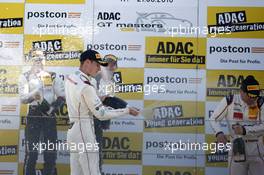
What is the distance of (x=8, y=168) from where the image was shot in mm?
4570

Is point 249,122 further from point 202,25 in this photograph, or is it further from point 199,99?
point 202,25

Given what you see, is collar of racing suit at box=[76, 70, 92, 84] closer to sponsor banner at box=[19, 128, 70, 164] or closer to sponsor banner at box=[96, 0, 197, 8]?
sponsor banner at box=[19, 128, 70, 164]

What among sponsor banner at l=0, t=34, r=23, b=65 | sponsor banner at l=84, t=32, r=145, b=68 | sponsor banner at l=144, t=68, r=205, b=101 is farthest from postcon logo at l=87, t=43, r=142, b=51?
sponsor banner at l=0, t=34, r=23, b=65

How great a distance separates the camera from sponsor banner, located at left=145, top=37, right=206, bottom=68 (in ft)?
14.8

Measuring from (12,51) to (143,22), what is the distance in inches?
46.2

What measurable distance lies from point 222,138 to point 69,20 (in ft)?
5.51

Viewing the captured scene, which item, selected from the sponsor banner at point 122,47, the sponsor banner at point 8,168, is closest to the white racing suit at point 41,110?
the sponsor banner at point 8,168

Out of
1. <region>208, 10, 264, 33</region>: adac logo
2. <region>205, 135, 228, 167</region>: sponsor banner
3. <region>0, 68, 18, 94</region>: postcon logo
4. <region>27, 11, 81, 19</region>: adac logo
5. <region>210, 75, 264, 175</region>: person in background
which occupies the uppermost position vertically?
<region>27, 11, 81, 19</region>: adac logo

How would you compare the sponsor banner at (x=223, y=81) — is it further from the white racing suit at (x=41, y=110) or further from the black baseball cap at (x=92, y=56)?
the white racing suit at (x=41, y=110)

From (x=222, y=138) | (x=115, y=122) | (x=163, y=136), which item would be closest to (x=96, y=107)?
(x=115, y=122)

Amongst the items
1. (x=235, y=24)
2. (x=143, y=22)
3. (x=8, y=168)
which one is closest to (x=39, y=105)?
(x=8, y=168)

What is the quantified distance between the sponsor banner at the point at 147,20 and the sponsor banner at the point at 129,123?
23.9 inches

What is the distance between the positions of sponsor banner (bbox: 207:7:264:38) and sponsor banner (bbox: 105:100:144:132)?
2.90ft

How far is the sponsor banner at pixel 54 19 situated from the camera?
14.9 feet
